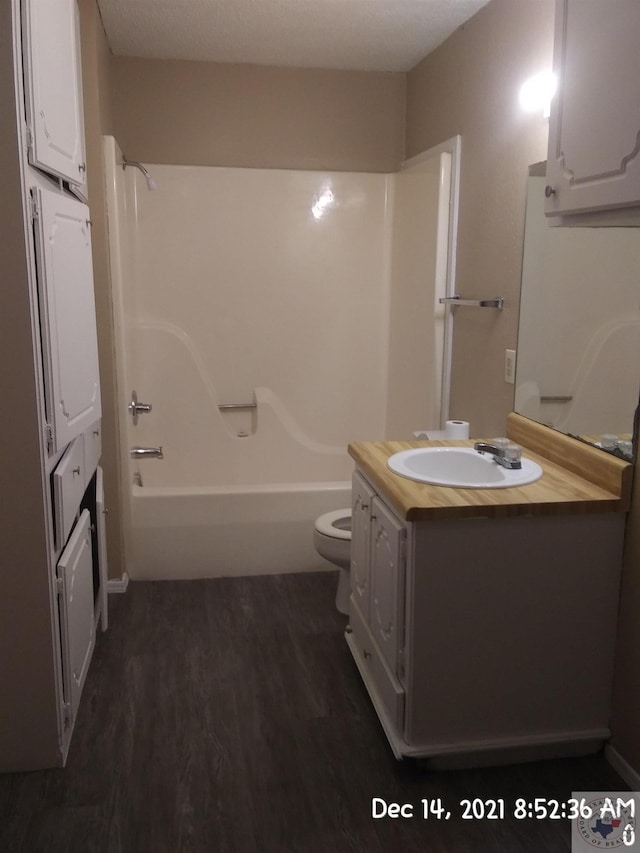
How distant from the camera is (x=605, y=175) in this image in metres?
1.78

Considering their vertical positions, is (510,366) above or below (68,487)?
above

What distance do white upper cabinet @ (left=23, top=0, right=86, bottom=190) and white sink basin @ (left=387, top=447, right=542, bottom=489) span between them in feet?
4.34

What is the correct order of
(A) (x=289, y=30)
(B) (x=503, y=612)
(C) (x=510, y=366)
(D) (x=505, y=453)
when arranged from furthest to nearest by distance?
(A) (x=289, y=30) < (C) (x=510, y=366) < (D) (x=505, y=453) < (B) (x=503, y=612)

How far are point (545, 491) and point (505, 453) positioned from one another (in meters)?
0.23

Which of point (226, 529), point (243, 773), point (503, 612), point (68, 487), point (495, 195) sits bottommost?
point (243, 773)

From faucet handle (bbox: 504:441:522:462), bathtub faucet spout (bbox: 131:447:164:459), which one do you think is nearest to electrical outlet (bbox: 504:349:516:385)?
faucet handle (bbox: 504:441:522:462)

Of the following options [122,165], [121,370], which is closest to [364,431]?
[121,370]

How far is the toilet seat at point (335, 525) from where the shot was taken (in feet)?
9.71

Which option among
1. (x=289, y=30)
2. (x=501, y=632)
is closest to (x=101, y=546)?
(x=501, y=632)

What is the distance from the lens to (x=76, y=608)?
7.38 feet

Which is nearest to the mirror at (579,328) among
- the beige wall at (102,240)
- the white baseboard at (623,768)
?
the white baseboard at (623,768)

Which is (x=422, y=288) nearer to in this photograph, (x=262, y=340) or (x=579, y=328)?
(x=262, y=340)

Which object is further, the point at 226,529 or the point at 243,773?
the point at 226,529

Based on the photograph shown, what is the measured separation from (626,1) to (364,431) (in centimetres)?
269
